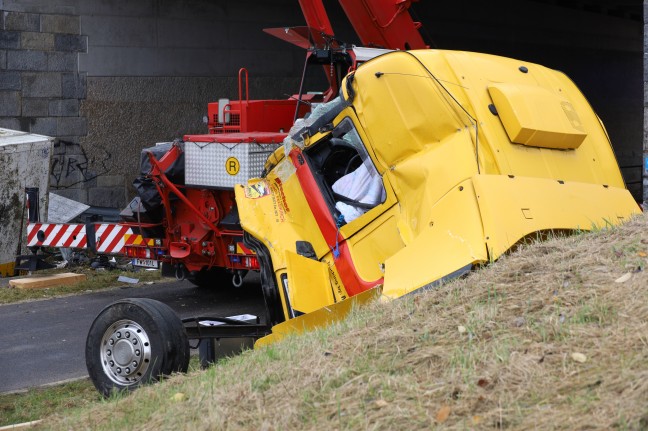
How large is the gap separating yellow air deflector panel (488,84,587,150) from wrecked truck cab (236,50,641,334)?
0.04 feet

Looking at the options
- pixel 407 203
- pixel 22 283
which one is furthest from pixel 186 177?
pixel 407 203

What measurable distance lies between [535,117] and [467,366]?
299cm

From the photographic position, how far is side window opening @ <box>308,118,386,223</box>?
7312 millimetres

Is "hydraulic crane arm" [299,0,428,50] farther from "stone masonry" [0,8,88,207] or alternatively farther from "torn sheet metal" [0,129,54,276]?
"stone masonry" [0,8,88,207]

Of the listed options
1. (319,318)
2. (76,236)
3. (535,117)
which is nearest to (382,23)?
(76,236)

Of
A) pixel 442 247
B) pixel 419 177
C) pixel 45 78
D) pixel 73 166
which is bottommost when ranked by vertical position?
pixel 442 247

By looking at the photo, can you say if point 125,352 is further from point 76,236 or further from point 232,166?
point 76,236

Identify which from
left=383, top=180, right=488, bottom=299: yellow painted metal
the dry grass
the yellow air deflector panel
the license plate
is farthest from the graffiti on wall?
the dry grass

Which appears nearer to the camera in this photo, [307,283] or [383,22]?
[307,283]

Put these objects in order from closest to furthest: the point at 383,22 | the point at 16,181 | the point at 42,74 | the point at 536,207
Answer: the point at 536,207, the point at 383,22, the point at 16,181, the point at 42,74

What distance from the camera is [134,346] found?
20.9ft

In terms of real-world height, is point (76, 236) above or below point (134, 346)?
above

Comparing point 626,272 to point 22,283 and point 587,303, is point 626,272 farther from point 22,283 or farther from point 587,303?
point 22,283

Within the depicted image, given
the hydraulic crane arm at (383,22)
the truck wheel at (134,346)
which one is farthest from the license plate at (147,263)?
the truck wheel at (134,346)
